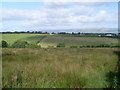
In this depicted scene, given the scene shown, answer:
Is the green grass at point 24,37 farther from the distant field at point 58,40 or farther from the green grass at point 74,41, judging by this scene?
the green grass at point 74,41

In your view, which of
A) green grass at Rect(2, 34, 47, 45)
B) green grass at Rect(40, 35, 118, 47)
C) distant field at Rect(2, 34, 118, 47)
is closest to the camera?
green grass at Rect(40, 35, 118, 47)

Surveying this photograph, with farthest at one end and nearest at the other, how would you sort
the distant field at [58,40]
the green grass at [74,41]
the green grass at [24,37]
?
the green grass at [24,37]
the distant field at [58,40]
the green grass at [74,41]

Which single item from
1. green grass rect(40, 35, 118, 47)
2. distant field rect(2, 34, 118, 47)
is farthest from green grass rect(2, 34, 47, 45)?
green grass rect(40, 35, 118, 47)

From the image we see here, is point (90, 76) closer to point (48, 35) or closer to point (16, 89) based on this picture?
point (16, 89)

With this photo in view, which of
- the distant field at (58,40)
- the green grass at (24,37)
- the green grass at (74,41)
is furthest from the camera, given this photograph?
the green grass at (24,37)

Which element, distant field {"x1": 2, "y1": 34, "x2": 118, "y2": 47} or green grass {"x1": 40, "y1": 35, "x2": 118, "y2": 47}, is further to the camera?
distant field {"x1": 2, "y1": 34, "x2": 118, "y2": 47}

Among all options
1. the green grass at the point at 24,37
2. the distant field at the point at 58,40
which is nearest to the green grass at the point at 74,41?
the distant field at the point at 58,40

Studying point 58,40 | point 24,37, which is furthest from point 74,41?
point 24,37

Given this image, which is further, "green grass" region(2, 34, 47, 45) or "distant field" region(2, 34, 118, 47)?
"green grass" region(2, 34, 47, 45)

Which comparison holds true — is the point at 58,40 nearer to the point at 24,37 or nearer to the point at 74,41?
the point at 74,41

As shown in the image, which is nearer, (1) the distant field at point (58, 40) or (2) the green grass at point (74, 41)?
(2) the green grass at point (74, 41)

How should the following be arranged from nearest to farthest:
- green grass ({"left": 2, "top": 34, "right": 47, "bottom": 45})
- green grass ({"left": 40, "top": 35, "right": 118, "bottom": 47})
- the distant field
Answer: green grass ({"left": 40, "top": 35, "right": 118, "bottom": 47})
the distant field
green grass ({"left": 2, "top": 34, "right": 47, "bottom": 45})

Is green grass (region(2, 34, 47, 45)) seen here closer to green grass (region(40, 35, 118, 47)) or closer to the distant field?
the distant field

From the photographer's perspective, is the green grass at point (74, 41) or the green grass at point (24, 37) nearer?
the green grass at point (74, 41)
